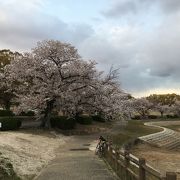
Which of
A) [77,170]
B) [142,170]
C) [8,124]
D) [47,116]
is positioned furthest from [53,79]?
[142,170]

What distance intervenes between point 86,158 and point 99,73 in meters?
24.4

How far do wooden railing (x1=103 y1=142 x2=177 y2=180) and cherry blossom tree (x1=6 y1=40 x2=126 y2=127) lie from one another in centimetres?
2261

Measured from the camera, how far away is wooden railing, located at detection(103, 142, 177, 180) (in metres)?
10.8

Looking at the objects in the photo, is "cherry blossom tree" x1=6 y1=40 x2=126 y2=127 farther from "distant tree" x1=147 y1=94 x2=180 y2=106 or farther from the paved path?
"distant tree" x1=147 y1=94 x2=180 y2=106

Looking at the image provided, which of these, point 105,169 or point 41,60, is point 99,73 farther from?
point 105,169

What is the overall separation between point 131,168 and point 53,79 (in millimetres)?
29014

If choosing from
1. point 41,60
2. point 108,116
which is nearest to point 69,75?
point 41,60

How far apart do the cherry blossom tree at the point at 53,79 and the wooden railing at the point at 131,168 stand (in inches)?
890

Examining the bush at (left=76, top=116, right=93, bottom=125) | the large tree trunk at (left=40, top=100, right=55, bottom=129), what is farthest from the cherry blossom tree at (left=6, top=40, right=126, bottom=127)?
the bush at (left=76, top=116, right=93, bottom=125)

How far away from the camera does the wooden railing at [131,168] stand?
10.8 metres

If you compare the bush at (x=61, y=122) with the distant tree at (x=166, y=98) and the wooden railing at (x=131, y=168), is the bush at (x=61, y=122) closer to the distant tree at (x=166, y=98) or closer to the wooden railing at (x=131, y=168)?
the wooden railing at (x=131, y=168)

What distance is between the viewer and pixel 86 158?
75.9 ft

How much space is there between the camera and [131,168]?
14992 millimetres

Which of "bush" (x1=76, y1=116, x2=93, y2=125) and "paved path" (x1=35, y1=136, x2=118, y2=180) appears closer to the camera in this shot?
"paved path" (x1=35, y1=136, x2=118, y2=180)
